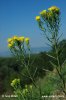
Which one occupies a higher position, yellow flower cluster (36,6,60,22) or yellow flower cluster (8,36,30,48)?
yellow flower cluster (36,6,60,22)

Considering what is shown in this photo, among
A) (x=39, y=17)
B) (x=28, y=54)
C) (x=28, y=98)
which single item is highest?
(x=39, y=17)

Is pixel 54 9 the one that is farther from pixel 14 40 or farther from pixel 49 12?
pixel 14 40

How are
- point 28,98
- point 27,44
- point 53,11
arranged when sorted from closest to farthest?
point 28,98
point 53,11
point 27,44

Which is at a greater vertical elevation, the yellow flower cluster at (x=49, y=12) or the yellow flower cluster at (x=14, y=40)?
the yellow flower cluster at (x=49, y=12)

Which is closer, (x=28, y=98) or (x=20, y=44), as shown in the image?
(x=28, y=98)

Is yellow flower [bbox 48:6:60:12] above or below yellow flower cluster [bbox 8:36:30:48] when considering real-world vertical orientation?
above

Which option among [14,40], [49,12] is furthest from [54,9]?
[14,40]

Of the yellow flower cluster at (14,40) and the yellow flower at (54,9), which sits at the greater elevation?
the yellow flower at (54,9)

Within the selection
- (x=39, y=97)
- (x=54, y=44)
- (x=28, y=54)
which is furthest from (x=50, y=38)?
(x=39, y=97)

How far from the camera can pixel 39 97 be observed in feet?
16.9

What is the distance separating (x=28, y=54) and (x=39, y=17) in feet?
2.02

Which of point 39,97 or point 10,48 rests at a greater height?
point 10,48

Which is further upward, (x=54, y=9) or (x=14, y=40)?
(x=54, y=9)

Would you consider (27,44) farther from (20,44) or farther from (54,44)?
(54,44)
